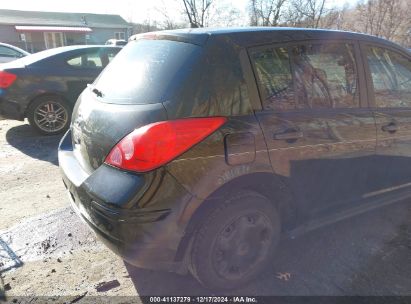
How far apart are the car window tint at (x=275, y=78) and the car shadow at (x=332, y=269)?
1.23 meters

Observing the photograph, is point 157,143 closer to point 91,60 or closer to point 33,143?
point 33,143

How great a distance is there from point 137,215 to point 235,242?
29.9 inches

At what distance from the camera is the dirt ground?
2613mm

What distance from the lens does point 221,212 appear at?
91.6 inches

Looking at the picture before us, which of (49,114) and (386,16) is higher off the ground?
(386,16)

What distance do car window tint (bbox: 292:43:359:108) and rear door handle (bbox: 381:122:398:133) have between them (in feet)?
1.16

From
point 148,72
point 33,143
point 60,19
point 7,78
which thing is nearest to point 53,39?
point 60,19

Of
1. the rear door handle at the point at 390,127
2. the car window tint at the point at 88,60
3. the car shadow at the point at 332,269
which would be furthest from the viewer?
the car window tint at the point at 88,60

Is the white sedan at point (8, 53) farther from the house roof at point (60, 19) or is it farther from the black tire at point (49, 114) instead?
the house roof at point (60, 19)

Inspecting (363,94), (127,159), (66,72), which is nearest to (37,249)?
(127,159)

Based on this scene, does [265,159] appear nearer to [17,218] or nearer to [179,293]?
[179,293]

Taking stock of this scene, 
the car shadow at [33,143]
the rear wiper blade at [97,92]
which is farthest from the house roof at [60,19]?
the rear wiper blade at [97,92]

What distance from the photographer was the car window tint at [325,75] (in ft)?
8.86

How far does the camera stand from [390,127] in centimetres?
309
